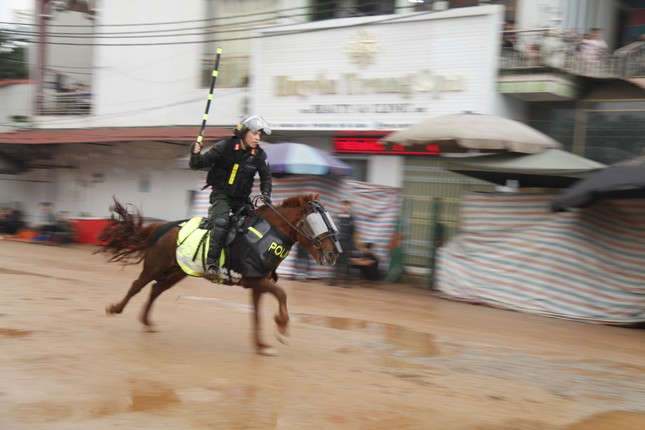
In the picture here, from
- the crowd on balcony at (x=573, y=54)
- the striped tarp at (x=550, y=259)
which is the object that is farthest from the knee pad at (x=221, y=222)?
the crowd on balcony at (x=573, y=54)

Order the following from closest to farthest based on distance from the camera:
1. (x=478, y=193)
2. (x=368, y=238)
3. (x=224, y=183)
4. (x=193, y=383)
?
(x=193, y=383) → (x=224, y=183) → (x=478, y=193) → (x=368, y=238)

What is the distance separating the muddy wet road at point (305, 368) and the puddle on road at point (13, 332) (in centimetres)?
6

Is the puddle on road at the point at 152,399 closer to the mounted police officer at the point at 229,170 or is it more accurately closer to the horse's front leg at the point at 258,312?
the horse's front leg at the point at 258,312

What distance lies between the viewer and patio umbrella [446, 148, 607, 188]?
12.6 meters

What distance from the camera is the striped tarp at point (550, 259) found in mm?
11820

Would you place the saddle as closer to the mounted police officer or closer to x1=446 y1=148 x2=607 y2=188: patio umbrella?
the mounted police officer

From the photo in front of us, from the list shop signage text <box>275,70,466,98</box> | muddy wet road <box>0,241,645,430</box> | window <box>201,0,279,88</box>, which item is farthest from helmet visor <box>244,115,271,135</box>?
window <box>201,0,279,88</box>

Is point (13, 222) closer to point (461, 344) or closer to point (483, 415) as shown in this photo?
point (461, 344)

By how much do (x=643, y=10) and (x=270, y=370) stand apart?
1526cm

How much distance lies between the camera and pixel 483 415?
18.8ft

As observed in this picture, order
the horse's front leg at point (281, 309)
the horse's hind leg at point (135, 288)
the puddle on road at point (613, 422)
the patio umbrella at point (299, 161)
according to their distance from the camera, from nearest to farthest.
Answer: the puddle on road at point (613, 422) → the horse's front leg at point (281, 309) → the horse's hind leg at point (135, 288) → the patio umbrella at point (299, 161)

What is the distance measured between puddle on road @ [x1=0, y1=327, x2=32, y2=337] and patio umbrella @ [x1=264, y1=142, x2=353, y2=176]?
802 cm

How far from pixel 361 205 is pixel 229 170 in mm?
8340

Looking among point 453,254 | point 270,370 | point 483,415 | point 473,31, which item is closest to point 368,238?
point 453,254
